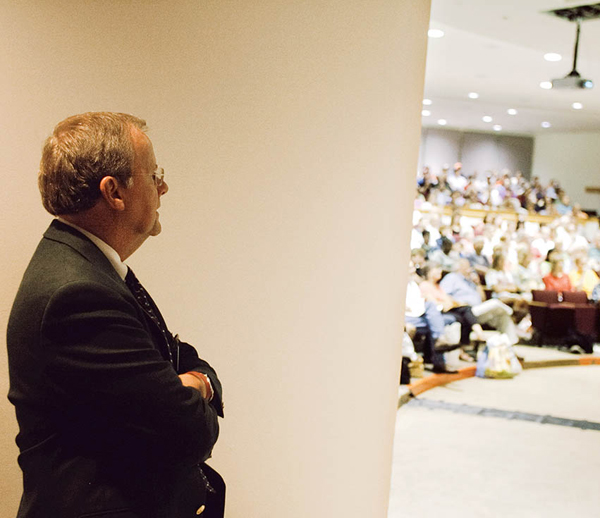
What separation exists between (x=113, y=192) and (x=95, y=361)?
0.30 metres

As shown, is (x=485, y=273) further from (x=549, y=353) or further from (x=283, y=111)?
(x=283, y=111)

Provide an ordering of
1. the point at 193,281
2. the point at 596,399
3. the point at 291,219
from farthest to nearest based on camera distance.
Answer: the point at 596,399 < the point at 291,219 < the point at 193,281

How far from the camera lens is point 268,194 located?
2080 millimetres

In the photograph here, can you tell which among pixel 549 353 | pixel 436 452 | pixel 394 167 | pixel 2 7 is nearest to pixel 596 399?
pixel 549 353

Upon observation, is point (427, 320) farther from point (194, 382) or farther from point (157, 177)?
point (157, 177)

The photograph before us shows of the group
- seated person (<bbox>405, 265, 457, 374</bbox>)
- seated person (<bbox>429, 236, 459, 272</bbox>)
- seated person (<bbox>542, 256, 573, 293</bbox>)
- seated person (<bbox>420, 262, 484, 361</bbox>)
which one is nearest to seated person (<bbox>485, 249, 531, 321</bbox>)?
seated person (<bbox>542, 256, 573, 293</bbox>)

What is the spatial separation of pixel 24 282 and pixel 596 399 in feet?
20.3

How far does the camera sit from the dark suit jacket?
1.09 metres

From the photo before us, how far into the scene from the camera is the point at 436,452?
456 centimetres

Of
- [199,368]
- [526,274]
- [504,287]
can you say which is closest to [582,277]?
[526,274]

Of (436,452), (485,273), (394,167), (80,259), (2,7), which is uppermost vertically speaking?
(2,7)

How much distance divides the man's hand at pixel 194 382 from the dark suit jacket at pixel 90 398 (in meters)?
0.12

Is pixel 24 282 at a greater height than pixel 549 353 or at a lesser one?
greater

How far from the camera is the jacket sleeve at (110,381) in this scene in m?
1.08
